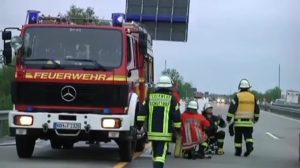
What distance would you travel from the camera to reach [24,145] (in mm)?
13805

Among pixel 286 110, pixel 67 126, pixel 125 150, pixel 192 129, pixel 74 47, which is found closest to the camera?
pixel 67 126

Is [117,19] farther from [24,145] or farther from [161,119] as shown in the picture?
[161,119]

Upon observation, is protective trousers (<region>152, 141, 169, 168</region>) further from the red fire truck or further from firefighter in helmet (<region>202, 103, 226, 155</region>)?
firefighter in helmet (<region>202, 103, 226, 155</region>)

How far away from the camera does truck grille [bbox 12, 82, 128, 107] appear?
12.9 m

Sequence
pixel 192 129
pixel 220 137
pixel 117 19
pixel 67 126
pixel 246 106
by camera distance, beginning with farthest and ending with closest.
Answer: pixel 220 137
pixel 246 106
pixel 192 129
pixel 117 19
pixel 67 126

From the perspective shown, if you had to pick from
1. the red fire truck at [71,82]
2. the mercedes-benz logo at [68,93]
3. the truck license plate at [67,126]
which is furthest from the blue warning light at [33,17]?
the truck license plate at [67,126]

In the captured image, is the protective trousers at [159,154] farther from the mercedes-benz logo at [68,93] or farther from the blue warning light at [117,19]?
the blue warning light at [117,19]

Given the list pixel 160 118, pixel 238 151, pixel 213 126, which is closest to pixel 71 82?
pixel 160 118

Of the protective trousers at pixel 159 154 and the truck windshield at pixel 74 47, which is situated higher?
the truck windshield at pixel 74 47

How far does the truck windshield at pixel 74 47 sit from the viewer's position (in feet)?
42.6

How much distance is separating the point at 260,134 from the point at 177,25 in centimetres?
746

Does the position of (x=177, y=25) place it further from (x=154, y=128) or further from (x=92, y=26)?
(x=154, y=128)

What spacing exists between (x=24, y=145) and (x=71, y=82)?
1.97m

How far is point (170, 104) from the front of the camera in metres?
10.6
